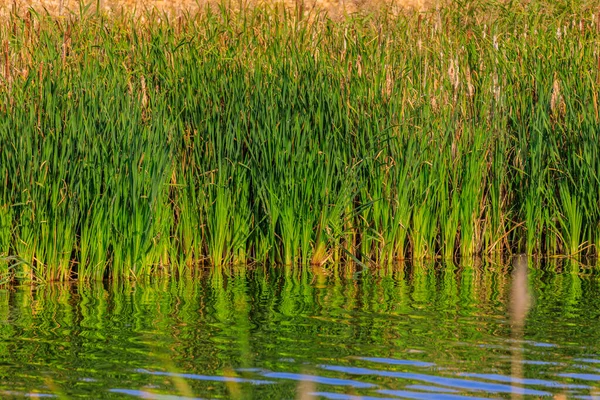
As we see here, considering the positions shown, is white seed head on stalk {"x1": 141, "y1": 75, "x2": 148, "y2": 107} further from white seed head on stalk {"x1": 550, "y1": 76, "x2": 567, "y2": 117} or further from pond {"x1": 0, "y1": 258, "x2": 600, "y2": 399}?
white seed head on stalk {"x1": 550, "y1": 76, "x2": 567, "y2": 117}

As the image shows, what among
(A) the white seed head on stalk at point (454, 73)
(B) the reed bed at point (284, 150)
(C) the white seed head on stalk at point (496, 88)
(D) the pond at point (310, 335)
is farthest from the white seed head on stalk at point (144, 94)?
(C) the white seed head on stalk at point (496, 88)

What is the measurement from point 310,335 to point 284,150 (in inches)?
92.7

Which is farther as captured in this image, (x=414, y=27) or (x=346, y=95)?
(x=414, y=27)

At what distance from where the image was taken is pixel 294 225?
8234mm

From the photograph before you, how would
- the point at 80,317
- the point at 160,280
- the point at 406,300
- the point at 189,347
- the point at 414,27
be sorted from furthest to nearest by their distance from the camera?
the point at 414,27 < the point at 160,280 < the point at 406,300 < the point at 80,317 < the point at 189,347

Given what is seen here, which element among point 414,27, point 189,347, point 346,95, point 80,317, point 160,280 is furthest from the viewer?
point 414,27

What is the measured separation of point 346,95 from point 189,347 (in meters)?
3.47

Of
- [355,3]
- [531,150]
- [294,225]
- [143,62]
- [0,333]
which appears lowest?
[0,333]

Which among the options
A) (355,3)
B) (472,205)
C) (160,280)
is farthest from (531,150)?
(355,3)

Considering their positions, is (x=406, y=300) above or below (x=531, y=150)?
below

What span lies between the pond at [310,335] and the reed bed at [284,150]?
331mm

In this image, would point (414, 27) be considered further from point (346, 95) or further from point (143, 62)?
point (143, 62)

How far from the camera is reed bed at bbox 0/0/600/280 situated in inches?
297

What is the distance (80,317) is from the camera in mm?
6504
